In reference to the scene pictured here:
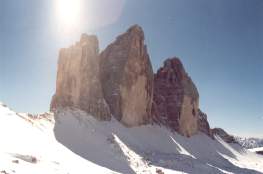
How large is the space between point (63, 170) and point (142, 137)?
1642 inches

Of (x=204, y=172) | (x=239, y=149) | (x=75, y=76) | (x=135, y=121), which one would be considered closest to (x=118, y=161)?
(x=204, y=172)

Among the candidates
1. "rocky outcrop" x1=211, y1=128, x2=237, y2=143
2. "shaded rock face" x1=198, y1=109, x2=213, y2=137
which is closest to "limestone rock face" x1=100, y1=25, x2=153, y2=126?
"shaded rock face" x1=198, y1=109, x2=213, y2=137

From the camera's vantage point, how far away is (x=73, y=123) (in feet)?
150

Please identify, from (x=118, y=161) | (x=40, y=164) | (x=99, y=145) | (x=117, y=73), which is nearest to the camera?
(x=40, y=164)

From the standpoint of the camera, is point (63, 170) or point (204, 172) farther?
point (204, 172)

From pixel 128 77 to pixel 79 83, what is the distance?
14.9 meters

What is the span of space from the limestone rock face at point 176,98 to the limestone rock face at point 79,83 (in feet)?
94.4

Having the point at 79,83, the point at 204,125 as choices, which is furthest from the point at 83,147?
the point at 204,125

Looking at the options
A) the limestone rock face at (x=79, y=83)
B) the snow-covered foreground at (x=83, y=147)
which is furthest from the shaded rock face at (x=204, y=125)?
the limestone rock face at (x=79, y=83)

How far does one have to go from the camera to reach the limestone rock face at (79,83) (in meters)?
54.6

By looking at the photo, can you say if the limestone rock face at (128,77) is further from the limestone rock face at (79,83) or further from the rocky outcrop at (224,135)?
the rocky outcrop at (224,135)

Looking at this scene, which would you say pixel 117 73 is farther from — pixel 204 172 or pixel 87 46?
pixel 204 172

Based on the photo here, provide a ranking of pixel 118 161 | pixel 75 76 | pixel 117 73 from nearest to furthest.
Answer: pixel 118 161
pixel 75 76
pixel 117 73

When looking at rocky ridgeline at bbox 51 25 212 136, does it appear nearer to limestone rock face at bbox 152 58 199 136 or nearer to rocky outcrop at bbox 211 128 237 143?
limestone rock face at bbox 152 58 199 136
